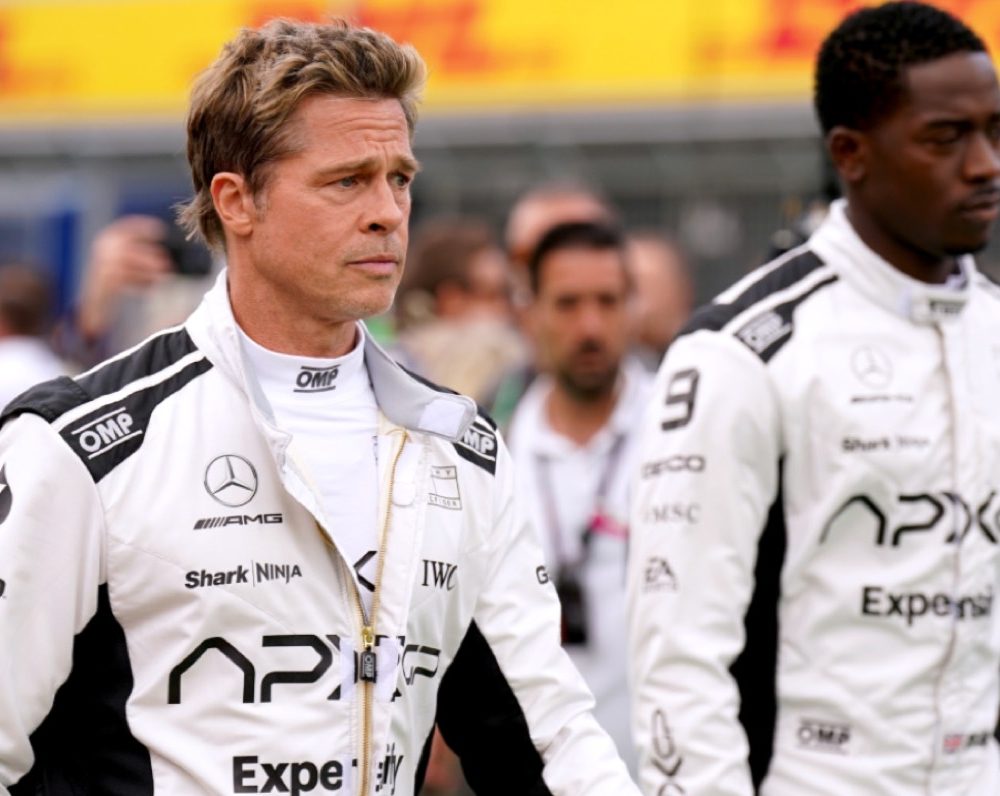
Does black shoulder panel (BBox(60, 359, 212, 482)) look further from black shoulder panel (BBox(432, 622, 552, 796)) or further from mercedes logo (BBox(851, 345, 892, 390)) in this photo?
mercedes logo (BBox(851, 345, 892, 390))

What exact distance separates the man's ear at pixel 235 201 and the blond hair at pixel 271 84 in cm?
2

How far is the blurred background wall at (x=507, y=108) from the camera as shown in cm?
1377

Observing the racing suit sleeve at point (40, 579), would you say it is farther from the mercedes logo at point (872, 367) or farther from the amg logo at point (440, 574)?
the mercedes logo at point (872, 367)

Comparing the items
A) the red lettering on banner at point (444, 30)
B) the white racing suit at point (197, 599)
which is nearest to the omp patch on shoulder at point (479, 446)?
the white racing suit at point (197, 599)

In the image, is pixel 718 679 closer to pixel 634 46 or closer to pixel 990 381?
pixel 990 381

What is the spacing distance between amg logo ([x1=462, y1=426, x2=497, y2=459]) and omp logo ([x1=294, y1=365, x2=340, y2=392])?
288 millimetres

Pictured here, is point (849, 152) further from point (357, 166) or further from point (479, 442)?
point (357, 166)

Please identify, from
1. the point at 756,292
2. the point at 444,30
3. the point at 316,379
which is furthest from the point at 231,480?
the point at 444,30

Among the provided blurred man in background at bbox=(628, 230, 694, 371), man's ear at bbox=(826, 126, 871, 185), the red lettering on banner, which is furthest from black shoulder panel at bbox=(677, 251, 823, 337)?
the red lettering on banner

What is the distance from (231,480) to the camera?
11.8 feet

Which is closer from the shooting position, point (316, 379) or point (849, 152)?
point (316, 379)

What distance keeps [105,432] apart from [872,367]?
1.94 meters

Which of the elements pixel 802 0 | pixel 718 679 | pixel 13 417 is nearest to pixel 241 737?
pixel 13 417

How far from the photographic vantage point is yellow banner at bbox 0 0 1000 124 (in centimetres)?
1409
